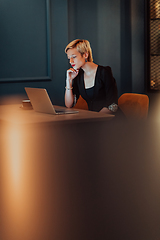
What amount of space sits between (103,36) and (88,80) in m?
1.25

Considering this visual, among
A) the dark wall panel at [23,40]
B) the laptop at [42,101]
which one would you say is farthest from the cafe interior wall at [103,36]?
the laptop at [42,101]

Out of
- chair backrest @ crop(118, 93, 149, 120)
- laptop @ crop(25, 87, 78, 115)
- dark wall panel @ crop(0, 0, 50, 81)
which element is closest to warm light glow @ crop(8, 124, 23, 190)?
laptop @ crop(25, 87, 78, 115)

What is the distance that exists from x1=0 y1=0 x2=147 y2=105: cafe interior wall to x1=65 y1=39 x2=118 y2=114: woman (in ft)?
2.90

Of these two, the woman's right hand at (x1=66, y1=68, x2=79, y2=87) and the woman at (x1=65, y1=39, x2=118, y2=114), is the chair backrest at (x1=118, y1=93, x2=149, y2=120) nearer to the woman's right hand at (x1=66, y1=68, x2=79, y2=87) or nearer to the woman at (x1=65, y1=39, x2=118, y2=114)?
the woman at (x1=65, y1=39, x2=118, y2=114)

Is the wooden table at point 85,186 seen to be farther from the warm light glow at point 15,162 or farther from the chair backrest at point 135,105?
the chair backrest at point 135,105

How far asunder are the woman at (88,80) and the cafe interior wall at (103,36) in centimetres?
88

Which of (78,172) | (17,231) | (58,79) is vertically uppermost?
(58,79)

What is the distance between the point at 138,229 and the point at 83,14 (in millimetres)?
2654

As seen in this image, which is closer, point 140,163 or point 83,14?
point 140,163

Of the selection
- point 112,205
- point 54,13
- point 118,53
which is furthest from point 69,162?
point 118,53

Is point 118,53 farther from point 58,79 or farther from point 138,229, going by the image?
point 138,229

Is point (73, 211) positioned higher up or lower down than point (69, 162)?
lower down

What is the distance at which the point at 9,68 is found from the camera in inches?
105

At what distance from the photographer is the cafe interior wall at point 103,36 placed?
9.33 ft
